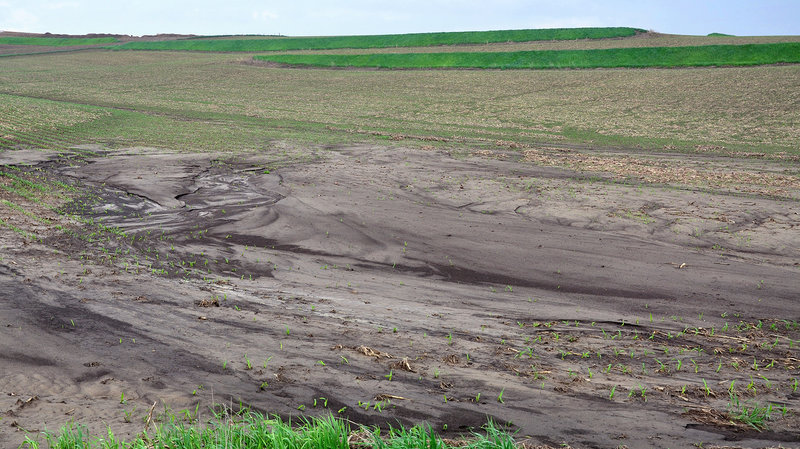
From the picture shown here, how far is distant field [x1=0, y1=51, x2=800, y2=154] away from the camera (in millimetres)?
29594

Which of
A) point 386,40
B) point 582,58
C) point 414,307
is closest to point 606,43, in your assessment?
point 582,58

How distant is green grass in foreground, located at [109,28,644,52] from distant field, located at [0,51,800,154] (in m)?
24.3

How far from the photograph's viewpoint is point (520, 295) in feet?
36.5

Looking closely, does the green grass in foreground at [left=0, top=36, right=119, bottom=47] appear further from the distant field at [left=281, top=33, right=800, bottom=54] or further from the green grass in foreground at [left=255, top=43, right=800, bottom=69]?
the green grass in foreground at [left=255, top=43, right=800, bottom=69]

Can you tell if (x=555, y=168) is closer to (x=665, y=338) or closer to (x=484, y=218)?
(x=484, y=218)

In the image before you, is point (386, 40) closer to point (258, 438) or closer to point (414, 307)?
point (414, 307)

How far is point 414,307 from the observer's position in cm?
1029

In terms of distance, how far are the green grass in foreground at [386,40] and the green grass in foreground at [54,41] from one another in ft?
26.5

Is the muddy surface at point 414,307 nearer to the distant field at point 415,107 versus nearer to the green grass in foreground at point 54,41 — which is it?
the distant field at point 415,107

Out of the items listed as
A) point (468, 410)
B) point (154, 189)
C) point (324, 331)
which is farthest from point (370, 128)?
point (468, 410)

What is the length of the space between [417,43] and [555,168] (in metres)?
63.2

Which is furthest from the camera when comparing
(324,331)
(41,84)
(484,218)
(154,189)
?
(41,84)

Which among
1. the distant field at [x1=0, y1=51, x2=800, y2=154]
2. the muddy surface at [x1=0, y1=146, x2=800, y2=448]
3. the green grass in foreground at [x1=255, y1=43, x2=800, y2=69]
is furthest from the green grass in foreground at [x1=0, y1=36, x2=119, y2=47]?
the muddy surface at [x1=0, y1=146, x2=800, y2=448]

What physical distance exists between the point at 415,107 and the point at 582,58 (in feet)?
83.2
